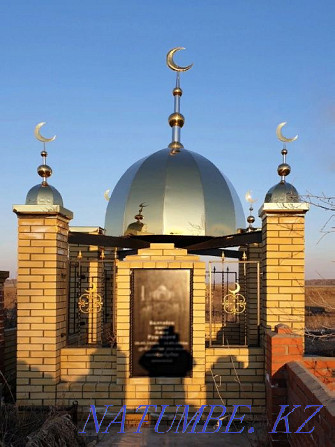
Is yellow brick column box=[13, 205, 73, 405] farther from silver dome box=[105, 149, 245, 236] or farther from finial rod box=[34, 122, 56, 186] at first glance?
silver dome box=[105, 149, 245, 236]

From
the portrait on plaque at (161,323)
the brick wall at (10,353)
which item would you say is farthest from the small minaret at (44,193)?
the brick wall at (10,353)

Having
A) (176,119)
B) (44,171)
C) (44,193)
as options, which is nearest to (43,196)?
(44,193)

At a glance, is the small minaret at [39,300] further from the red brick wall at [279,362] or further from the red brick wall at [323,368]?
the red brick wall at [323,368]

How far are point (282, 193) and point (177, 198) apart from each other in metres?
3.97

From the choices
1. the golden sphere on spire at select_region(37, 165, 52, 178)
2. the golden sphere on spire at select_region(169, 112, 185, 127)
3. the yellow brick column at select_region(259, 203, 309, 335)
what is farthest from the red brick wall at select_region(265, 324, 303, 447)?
the golden sphere on spire at select_region(169, 112, 185, 127)

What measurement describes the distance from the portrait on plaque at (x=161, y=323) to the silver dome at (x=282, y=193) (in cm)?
184

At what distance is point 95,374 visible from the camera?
275 inches

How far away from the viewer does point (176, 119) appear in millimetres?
12086

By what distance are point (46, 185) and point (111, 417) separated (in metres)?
3.81

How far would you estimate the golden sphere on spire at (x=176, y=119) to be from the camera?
1205 centimetres

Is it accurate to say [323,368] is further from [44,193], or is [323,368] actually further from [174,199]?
[174,199]

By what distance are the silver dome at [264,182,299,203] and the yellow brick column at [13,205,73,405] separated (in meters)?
3.44

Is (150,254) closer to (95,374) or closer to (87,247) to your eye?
(95,374)

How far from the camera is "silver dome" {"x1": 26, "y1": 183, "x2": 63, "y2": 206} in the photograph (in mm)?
7004
